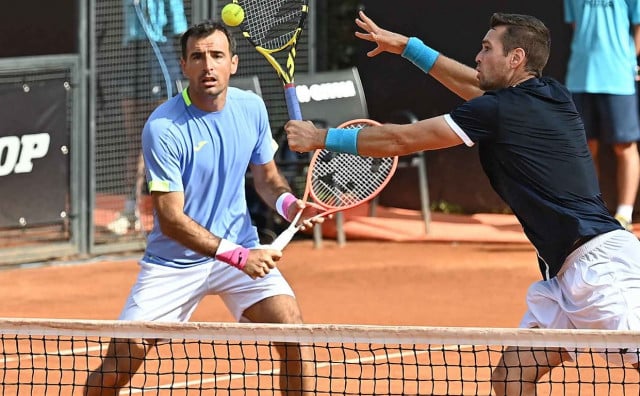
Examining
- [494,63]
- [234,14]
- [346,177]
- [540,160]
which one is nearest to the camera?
[540,160]

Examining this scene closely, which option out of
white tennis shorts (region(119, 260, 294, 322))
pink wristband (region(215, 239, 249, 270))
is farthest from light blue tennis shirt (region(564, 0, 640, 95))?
pink wristband (region(215, 239, 249, 270))

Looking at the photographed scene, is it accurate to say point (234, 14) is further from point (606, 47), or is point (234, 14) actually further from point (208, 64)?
point (606, 47)

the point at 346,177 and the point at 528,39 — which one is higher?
the point at 528,39

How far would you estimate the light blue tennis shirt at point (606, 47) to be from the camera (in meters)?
10.1

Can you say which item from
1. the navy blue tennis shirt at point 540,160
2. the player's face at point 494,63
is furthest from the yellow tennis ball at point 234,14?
the navy blue tennis shirt at point 540,160

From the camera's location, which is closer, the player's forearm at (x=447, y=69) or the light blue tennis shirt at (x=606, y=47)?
the player's forearm at (x=447, y=69)

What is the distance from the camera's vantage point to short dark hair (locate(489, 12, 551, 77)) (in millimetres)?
4953

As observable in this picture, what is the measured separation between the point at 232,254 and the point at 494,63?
1.34 m

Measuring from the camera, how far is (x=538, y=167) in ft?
15.9

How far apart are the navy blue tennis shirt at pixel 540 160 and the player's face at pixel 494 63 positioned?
0.09 meters

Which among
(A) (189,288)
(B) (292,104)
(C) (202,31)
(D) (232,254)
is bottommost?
(A) (189,288)

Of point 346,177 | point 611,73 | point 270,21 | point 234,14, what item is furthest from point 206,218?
point 611,73

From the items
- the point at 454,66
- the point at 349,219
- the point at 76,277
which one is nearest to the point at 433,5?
the point at 349,219

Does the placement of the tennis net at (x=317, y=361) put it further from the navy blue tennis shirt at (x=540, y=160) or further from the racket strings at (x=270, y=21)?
the racket strings at (x=270, y=21)
